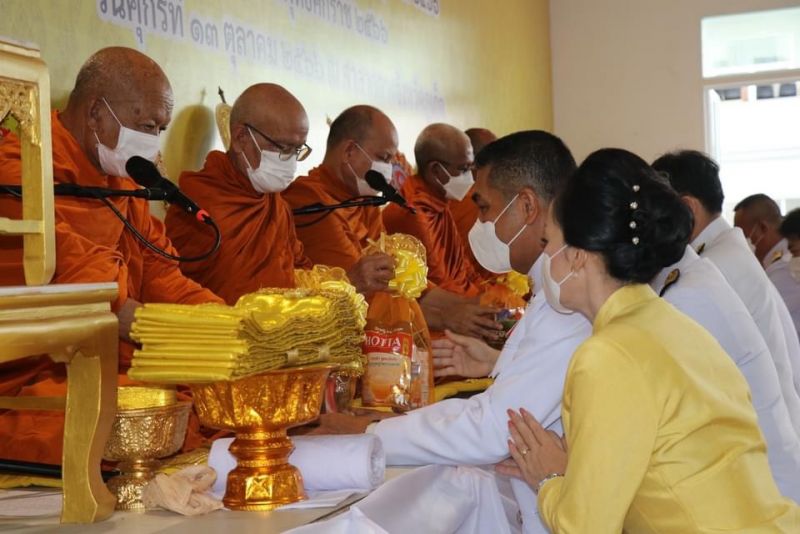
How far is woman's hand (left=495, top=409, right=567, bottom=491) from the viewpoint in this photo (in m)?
2.04

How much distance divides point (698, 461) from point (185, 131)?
252 centimetres

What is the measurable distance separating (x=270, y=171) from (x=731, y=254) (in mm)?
1549

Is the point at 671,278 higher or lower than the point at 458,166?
lower

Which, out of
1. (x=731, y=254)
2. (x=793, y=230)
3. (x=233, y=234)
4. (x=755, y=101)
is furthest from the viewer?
(x=755, y=101)

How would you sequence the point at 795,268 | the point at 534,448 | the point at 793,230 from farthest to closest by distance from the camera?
1. the point at 793,230
2. the point at 795,268
3. the point at 534,448

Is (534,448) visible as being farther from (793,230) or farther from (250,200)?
(793,230)

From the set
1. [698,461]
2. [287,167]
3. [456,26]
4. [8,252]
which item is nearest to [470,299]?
[287,167]

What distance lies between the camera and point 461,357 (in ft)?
9.42

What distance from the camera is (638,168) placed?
1967 millimetres

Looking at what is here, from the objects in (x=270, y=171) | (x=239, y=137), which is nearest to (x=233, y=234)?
(x=270, y=171)

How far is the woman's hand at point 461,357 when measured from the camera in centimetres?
285

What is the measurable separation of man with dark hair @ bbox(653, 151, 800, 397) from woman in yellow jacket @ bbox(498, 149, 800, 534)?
137cm

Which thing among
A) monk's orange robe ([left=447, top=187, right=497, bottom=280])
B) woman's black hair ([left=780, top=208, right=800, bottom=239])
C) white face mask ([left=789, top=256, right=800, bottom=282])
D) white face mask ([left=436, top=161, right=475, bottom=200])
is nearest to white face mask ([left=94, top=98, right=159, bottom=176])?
white face mask ([left=436, top=161, right=475, bottom=200])

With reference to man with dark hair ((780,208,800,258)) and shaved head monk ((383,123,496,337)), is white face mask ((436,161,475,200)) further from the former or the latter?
man with dark hair ((780,208,800,258))
